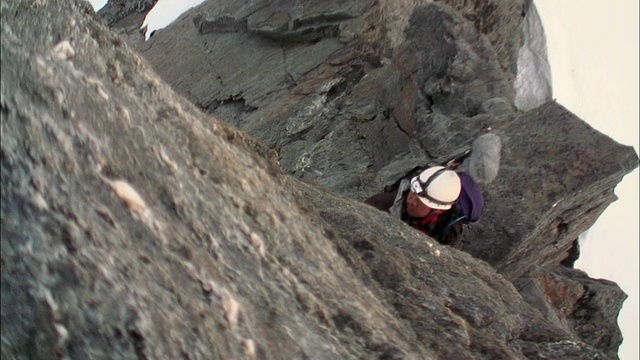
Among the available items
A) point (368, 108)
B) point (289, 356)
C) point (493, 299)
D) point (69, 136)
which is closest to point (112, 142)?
point (69, 136)

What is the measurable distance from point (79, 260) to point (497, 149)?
506 cm

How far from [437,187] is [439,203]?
5.7 inches

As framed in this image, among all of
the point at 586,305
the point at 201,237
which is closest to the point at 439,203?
the point at 201,237

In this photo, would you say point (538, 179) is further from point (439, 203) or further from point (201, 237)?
point (201, 237)

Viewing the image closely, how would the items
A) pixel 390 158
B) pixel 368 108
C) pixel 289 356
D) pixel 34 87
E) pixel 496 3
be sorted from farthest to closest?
pixel 496 3
pixel 368 108
pixel 390 158
pixel 289 356
pixel 34 87

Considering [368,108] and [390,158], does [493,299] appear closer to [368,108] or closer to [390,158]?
[390,158]

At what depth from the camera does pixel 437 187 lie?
18.2 feet

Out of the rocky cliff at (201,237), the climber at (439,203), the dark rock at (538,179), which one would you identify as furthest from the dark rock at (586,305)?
the climber at (439,203)

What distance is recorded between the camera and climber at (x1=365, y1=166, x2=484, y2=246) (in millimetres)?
5582

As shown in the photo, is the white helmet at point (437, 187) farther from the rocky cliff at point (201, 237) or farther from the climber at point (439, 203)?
the rocky cliff at point (201, 237)

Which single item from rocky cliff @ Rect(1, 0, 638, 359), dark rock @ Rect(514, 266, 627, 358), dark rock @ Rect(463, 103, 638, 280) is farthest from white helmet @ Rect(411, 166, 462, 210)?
dark rock @ Rect(514, 266, 627, 358)

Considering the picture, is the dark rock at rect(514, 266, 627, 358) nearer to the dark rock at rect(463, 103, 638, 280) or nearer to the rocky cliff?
the dark rock at rect(463, 103, 638, 280)

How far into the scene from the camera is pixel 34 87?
2.71 m

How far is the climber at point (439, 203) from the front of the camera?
5.58m
